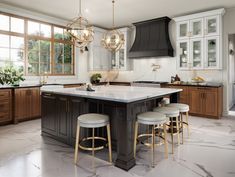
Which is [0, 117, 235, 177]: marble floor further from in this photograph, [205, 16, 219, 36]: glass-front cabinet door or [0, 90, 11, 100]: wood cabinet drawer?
[205, 16, 219, 36]: glass-front cabinet door

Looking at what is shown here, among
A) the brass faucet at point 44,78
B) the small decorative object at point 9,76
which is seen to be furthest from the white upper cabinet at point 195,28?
the small decorative object at point 9,76

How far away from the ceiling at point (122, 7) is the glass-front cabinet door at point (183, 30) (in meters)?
0.32

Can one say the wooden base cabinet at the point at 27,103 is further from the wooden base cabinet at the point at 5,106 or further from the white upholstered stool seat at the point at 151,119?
the white upholstered stool seat at the point at 151,119

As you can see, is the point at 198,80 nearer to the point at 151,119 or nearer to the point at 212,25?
the point at 212,25

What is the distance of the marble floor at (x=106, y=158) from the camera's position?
2.43 metres

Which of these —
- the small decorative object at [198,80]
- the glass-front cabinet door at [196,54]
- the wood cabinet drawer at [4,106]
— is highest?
the glass-front cabinet door at [196,54]

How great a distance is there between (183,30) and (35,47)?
4728 mm

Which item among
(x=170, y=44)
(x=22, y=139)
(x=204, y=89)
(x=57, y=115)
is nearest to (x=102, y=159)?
(x=57, y=115)

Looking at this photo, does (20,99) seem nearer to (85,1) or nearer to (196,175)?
(85,1)

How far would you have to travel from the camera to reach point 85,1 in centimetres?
492

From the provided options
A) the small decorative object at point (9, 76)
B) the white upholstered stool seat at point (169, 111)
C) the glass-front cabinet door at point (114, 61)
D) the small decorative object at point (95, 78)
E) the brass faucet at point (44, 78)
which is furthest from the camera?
the glass-front cabinet door at point (114, 61)

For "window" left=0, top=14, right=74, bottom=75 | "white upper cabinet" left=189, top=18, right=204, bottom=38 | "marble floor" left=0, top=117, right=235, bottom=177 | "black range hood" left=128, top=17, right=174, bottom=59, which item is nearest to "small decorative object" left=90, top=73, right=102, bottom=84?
"window" left=0, top=14, right=74, bottom=75

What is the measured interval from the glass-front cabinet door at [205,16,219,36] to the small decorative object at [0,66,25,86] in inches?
215

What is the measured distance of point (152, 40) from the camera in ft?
21.7
